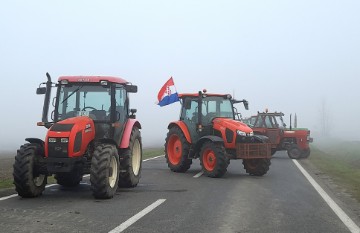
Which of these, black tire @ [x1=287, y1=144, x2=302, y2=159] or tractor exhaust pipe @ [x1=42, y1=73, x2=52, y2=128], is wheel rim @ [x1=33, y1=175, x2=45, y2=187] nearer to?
tractor exhaust pipe @ [x1=42, y1=73, x2=52, y2=128]

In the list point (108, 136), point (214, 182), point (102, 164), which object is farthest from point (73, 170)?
point (214, 182)

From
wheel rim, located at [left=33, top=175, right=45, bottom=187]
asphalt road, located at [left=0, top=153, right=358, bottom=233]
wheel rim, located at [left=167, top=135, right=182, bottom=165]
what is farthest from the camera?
wheel rim, located at [left=167, top=135, right=182, bottom=165]

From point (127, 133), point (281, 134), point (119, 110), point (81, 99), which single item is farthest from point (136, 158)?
point (281, 134)

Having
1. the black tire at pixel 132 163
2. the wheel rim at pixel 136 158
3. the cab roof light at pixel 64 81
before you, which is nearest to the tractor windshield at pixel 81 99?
the cab roof light at pixel 64 81

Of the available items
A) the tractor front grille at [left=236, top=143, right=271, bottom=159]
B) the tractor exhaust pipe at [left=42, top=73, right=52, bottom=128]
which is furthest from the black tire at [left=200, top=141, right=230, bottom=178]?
the tractor exhaust pipe at [left=42, top=73, right=52, bottom=128]

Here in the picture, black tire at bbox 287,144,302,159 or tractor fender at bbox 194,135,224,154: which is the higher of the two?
tractor fender at bbox 194,135,224,154

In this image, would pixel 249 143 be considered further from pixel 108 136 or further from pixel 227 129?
pixel 108 136

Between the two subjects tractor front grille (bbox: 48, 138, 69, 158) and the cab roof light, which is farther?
the cab roof light

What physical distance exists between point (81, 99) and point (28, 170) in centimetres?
221

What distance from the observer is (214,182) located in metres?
12.1

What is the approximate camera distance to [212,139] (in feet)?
43.9

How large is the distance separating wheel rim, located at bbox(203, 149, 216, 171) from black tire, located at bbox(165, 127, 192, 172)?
1.13 meters

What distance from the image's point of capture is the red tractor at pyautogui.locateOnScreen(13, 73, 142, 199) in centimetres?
885

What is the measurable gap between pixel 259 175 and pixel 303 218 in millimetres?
6596
